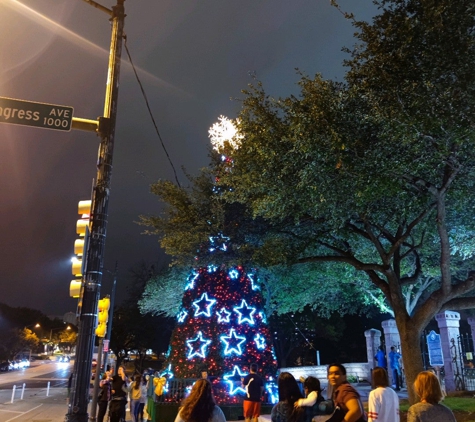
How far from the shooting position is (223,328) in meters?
15.3

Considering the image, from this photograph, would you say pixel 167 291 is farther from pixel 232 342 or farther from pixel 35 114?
pixel 35 114

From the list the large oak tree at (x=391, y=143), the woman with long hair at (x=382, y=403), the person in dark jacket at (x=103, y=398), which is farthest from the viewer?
the person in dark jacket at (x=103, y=398)

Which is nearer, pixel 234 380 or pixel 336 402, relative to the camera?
pixel 336 402

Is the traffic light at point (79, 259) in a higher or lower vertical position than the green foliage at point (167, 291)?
lower

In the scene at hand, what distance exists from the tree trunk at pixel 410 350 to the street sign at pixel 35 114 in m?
9.19

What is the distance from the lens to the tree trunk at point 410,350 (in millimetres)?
10672

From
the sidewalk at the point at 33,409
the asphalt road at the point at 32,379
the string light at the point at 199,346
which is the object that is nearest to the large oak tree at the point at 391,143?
the string light at the point at 199,346

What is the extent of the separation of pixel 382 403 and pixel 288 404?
43.1 inches

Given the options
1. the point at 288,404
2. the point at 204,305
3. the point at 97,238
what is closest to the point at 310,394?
the point at 288,404

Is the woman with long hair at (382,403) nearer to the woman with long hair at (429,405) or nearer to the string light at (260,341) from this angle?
the woman with long hair at (429,405)

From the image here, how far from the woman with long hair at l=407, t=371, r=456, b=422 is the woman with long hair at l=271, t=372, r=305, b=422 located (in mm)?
1396

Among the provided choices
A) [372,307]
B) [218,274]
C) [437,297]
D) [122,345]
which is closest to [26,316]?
[122,345]

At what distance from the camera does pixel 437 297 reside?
1081cm

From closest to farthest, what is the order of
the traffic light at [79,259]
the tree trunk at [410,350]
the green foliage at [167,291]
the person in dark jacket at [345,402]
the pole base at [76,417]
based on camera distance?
the person in dark jacket at [345,402] < the pole base at [76,417] < the traffic light at [79,259] < the tree trunk at [410,350] < the green foliage at [167,291]
